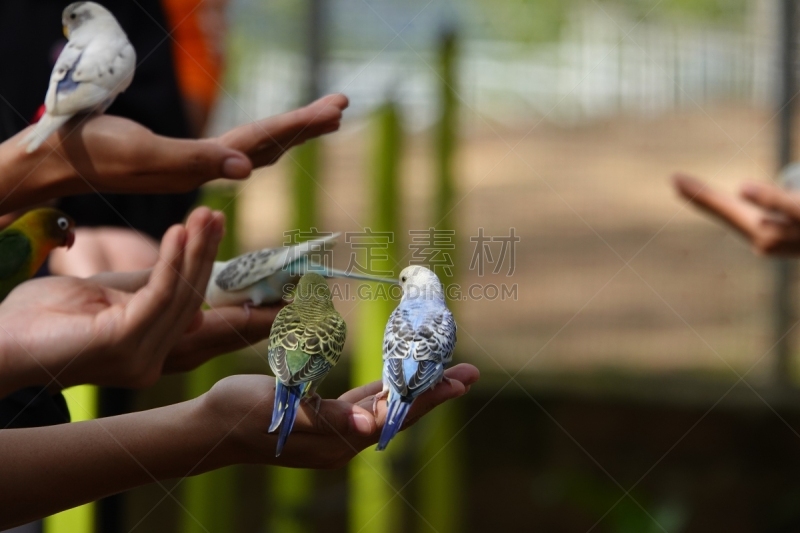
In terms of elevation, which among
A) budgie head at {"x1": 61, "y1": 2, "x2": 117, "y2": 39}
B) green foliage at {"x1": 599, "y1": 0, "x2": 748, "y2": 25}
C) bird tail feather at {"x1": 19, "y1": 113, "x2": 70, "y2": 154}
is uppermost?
green foliage at {"x1": 599, "y1": 0, "x2": 748, "y2": 25}

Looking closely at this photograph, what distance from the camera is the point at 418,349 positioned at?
1.37 m

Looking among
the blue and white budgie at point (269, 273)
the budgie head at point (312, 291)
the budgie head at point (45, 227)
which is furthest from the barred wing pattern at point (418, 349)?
the budgie head at point (45, 227)

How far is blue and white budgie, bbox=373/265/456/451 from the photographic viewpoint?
1.33m

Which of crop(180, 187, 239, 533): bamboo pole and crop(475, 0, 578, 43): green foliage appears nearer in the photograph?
crop(180, 187, 239, 533): bamboo pole

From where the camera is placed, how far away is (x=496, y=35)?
13.3ft

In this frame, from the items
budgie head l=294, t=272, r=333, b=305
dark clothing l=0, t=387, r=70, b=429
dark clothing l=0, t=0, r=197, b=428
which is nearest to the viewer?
budgie head l=294, t=272, r=333, b=305

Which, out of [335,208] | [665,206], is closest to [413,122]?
[335,208]

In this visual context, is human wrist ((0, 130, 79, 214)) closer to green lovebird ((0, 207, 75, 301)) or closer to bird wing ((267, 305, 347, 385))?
green lovebird ((0, 207, 75, 301))

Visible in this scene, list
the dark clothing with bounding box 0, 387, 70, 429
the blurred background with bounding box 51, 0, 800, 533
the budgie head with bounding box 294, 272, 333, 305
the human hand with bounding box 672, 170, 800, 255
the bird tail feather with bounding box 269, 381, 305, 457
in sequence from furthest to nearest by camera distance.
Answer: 1. the blurred background with bounding box 51, 0, 800, 533
2. the human hand with bounding box 672, 170, 800, 255
3. the dark clothing with bounding box 0, 387, 70, 429
4. the budgie head with bounding box 294, 272, 333, 305
5. the bird tail feather with bounding box 269, 381, 305, 457

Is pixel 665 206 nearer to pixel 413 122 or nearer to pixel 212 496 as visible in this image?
pixel 413 122

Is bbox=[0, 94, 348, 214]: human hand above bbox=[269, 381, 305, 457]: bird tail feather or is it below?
above

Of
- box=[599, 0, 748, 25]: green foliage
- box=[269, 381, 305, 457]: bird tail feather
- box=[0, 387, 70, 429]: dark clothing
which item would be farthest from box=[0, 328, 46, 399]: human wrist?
box=[599, 0, 748, 25]: green foliage

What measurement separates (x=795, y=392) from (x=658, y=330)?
2.15 feet

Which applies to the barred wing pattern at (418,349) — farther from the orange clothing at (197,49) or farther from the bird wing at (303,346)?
the orange clothing at (197,49)
